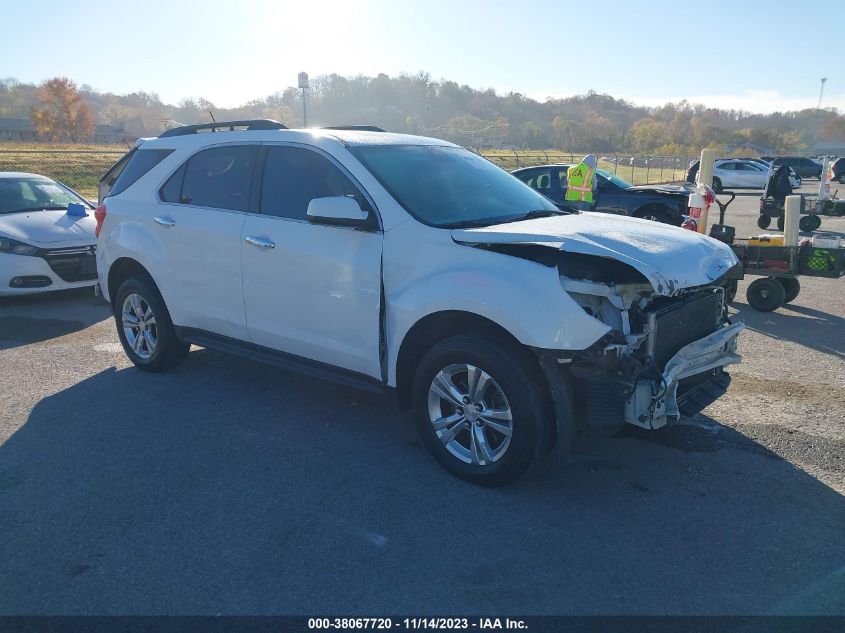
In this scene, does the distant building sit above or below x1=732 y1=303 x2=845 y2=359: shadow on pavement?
above

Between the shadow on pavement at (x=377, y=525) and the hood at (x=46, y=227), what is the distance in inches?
169

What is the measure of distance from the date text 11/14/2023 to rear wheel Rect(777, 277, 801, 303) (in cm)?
684

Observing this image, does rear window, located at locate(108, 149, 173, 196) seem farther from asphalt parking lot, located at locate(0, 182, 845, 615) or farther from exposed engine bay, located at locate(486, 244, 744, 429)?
exposed engine bay, located at locate(486, 244, 744, 429)

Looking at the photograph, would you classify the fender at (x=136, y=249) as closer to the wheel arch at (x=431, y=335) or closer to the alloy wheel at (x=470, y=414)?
the wheel arch at (x=431, y=335)

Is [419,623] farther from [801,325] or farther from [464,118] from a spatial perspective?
[464,118]

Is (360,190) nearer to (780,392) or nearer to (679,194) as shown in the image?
(780,392)

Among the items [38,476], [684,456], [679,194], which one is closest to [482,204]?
[684,456]

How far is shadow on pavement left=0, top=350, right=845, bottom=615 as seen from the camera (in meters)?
2.92

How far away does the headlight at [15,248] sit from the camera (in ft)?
26.7

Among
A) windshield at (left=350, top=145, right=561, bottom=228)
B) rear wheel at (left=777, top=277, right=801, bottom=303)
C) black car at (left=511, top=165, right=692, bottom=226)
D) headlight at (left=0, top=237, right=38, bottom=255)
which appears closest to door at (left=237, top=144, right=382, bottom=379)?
windshield at (left=350, top=145, right=561, bottom=228)

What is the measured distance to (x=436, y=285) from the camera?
3.83 m

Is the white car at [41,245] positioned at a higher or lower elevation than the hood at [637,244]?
lower

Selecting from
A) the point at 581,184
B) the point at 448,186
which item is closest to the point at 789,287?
the point at 581,184

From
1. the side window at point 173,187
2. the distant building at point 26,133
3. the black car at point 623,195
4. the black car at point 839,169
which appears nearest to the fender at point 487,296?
the side window at point 173,187
